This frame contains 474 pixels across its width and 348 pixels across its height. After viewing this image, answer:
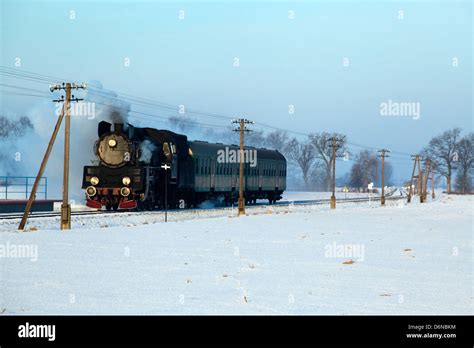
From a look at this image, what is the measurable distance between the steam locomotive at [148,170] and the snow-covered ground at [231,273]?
30.9 ft

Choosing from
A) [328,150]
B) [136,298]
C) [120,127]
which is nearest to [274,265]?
[136,298]

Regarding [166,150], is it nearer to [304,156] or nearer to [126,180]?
[126,180]

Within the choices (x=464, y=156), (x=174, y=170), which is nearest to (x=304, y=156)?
(x=464, y=156)

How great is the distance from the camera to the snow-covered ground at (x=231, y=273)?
9.90 meters

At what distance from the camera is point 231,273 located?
13.2 metres

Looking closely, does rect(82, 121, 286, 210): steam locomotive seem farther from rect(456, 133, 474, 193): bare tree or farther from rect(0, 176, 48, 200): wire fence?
rect(456, 133, 474, 193): bare tree

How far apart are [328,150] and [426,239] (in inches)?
4048

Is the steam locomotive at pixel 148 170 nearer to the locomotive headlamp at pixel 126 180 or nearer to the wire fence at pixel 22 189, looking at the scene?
the locomotive headlamp at pixel 126 180

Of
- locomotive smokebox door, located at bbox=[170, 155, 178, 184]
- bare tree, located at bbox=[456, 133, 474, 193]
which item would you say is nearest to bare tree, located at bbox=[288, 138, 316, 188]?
bare tree, located at bbox=[456, 133, 474, 193]

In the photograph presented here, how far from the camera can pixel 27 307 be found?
947 cm

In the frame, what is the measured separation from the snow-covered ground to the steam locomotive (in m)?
9.42

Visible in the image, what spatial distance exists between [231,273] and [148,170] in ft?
68.8

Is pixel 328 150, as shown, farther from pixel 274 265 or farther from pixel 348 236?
pixel 274 265

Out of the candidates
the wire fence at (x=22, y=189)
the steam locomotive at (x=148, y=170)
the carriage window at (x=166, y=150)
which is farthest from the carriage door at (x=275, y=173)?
Result: the carriage window at (x=166, y=150)
